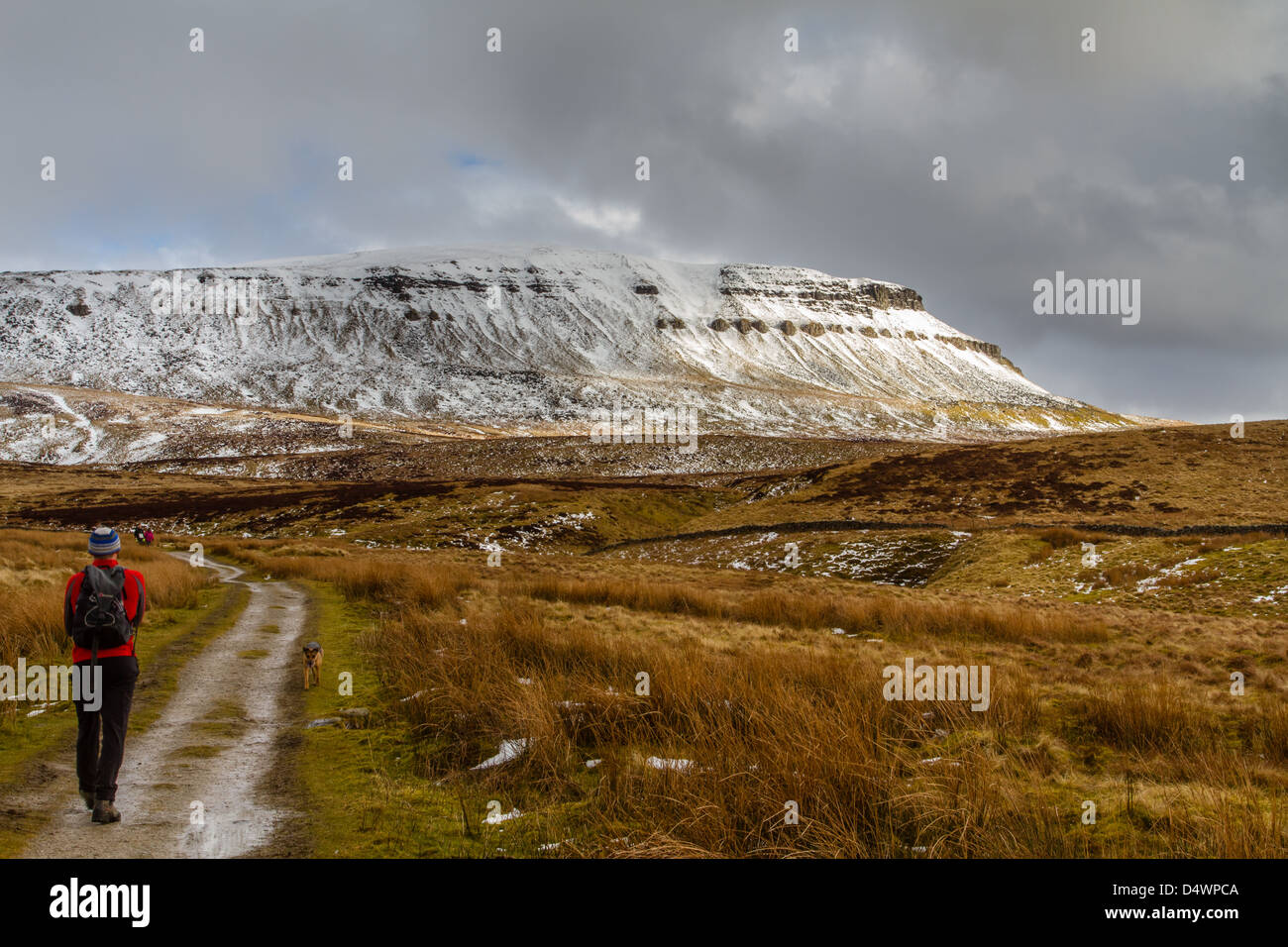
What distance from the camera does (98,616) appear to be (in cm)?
593

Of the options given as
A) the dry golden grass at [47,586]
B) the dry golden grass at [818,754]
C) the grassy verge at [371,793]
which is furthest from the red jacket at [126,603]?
the dry golden grass at [47,586]

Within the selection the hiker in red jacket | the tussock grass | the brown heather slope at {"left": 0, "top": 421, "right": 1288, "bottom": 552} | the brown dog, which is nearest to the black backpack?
the hiker in red jacket

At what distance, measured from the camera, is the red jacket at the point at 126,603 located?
6070 mm

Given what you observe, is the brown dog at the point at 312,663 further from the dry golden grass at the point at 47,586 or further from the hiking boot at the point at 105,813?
the hiking boot at the point at 105,813

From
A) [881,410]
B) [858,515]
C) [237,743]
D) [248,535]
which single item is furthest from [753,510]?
[881,410]

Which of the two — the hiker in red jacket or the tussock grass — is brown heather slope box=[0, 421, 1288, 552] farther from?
the hiker in red jacket

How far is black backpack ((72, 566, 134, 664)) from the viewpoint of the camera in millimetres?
5941

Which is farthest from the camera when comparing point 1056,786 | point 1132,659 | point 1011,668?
point 1132,659

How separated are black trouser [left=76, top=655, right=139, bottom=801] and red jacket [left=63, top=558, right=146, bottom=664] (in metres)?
0.06

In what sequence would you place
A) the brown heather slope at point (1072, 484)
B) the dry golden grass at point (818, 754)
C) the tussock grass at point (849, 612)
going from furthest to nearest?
the brown heather slope at point (1072, 484) → the tussock grass at point (849, 612) → the dry golden grass at point (818, 754)

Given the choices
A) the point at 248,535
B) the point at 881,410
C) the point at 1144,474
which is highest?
the point at 881,410
